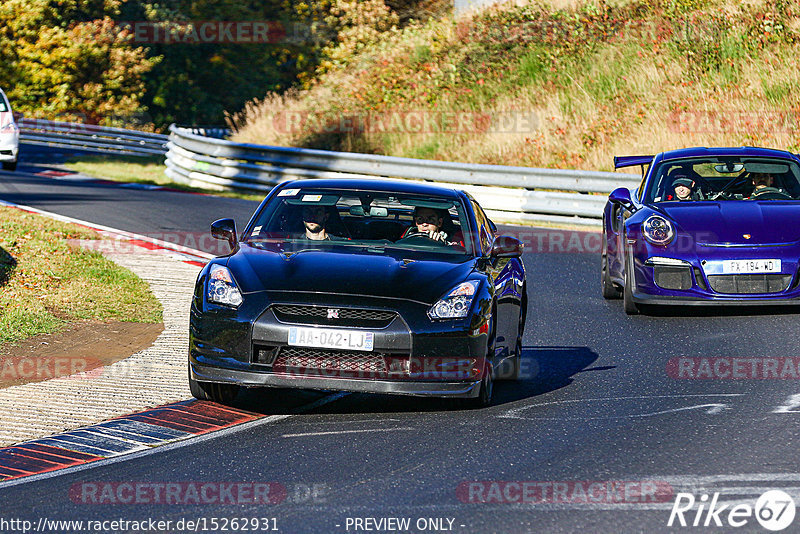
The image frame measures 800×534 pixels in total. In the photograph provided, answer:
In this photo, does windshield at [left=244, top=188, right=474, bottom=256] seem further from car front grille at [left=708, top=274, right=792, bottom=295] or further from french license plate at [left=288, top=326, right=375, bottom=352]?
car front grille at [left=708, top=274, right=792, bottom=295]

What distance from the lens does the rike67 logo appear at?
5.40 metres

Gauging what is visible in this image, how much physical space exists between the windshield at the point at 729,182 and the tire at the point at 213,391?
5593 mm

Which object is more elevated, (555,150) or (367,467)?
(555,150)

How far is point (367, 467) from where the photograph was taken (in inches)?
254

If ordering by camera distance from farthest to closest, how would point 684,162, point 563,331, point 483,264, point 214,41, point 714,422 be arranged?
1. point 214,41
2. point 684,162
3. point 563,331
4. point 483,264
5. point 714,422

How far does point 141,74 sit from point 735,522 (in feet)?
148

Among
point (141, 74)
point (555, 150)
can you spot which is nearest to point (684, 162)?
point (555, 150)

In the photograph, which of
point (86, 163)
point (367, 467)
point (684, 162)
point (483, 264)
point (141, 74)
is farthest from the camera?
point (141, 74)

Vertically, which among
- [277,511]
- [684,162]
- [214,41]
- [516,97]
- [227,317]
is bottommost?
[277,511]

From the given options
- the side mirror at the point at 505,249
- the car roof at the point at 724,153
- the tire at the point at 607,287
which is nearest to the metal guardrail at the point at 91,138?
the tire at the point at 607,287

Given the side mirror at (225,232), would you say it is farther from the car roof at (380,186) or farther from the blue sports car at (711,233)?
the blue sports car at (711,233)

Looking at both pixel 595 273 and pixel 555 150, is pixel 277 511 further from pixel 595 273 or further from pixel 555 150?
pixel 555 150

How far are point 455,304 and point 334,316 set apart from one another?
759mm

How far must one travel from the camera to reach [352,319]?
24.6ft
